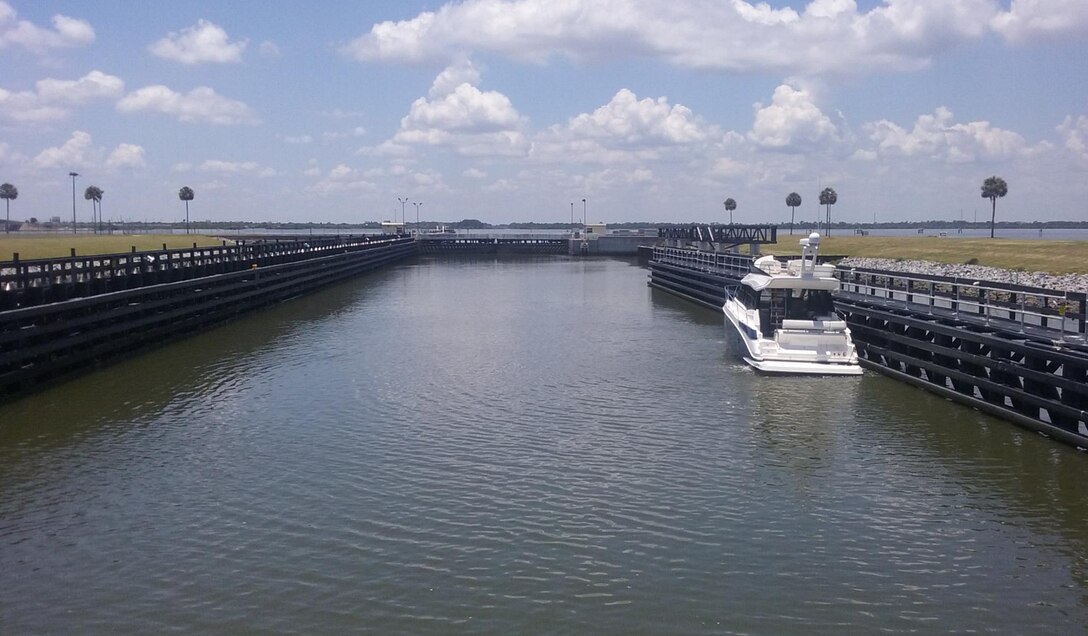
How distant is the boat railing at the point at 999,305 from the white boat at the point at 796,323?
2.37 meters

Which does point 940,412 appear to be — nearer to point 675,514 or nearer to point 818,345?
point 818,345

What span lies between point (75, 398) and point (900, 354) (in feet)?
72.8

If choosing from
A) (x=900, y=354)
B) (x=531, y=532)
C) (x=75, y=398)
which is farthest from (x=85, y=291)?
(x=900, y=354)

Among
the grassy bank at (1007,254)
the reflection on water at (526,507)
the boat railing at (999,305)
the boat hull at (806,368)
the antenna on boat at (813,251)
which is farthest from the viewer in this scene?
the grassy bank at (1007,254)

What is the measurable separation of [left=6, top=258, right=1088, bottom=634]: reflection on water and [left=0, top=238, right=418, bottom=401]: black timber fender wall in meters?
1.03

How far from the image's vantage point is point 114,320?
1182 inches

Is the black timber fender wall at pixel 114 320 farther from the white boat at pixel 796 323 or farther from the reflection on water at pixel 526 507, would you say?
the white boat at pixel 796 323

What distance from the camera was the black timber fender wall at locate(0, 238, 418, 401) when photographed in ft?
75.6

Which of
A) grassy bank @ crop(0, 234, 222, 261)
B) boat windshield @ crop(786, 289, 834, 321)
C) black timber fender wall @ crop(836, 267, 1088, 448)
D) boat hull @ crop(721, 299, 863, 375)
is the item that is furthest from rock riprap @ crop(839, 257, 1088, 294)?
grassy bank @ crop(0, 234, 222, 261)

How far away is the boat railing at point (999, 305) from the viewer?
1997cm

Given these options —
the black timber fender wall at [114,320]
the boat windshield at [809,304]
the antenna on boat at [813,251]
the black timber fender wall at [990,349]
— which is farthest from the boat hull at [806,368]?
the black timber fender wall at [114,320]

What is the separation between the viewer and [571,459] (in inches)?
691

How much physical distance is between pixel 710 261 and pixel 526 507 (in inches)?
1702

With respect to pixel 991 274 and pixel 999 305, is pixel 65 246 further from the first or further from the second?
pixel 999 305
